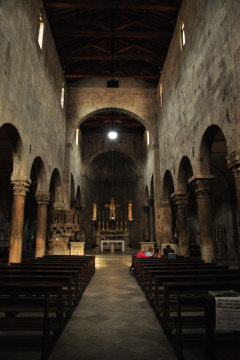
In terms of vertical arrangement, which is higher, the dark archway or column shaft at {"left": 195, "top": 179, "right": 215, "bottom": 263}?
the dark archway

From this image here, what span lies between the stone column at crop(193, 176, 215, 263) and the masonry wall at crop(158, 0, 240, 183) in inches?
35.5

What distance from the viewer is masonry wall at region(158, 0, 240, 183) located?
8305 mm

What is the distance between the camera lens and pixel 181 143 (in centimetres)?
1405

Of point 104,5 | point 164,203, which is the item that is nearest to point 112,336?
point 104,5

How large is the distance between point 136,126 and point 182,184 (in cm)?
1421

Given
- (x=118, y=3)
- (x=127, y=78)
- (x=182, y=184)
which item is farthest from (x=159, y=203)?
(x=118, y=3)

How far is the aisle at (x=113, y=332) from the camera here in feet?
11.7

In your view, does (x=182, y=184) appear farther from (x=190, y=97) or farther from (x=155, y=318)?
(x=155, y=318)

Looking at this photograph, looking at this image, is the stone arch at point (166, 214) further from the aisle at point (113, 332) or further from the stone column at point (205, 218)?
the aisle at point (113, 332)

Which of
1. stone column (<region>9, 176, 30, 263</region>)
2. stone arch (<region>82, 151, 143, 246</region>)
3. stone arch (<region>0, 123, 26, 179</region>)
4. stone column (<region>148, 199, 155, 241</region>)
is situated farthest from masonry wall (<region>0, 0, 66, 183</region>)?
stone arch (<region>82, 151, 143, 246</region>)

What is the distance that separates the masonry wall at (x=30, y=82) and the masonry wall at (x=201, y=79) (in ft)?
23.0

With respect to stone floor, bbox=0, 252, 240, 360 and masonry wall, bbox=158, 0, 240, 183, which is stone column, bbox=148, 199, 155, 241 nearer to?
masonry wall, bbox=158, 0, 240, 183

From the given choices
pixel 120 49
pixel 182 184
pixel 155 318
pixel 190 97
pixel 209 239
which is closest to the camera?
pixel 155 318

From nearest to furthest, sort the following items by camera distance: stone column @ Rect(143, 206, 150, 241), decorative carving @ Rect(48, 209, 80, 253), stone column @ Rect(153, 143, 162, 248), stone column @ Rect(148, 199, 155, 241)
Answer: decorative carving @ Rect(48, 209, 80, 253) < stone column @ Rect(153, 143, 162, 248) < stone column @ Rect(148, 199, 155, 241) < stone column @ Rect(143, 206, 150, 241)
